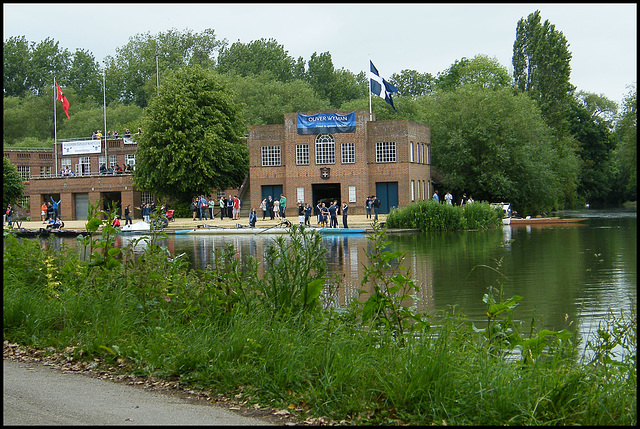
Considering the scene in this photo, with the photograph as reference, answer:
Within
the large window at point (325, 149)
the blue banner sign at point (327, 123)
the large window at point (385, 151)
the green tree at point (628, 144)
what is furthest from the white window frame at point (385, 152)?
the green tree at point (628, 144)

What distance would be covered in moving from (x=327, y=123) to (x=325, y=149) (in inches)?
78.0

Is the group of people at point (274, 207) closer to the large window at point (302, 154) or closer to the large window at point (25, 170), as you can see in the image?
the large window at point (302, 154)

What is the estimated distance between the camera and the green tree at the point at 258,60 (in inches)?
4331

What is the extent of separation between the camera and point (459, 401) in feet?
21.9

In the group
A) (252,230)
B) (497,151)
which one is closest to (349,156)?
(497,151)

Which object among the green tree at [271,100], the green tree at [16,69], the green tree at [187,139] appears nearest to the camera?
the green tree at [187,139]

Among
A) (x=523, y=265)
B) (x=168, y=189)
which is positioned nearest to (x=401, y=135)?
(x=168, y=189)

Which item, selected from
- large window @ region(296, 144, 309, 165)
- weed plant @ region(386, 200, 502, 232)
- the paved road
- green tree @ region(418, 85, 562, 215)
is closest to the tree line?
green tree @ region(418, 85, 562, 215)

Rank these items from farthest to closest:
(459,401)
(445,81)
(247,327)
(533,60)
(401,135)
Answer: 1. (445,81)
2. (533,60)
3. (401,135)
4. (247,327)
5. (459,401)

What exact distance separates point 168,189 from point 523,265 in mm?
40256

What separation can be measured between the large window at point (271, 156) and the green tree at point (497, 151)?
13.5 m

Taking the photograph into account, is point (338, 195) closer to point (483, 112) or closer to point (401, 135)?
point (401, 135)

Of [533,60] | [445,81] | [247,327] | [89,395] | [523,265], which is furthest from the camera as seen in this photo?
[445,81]

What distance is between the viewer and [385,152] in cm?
5741
